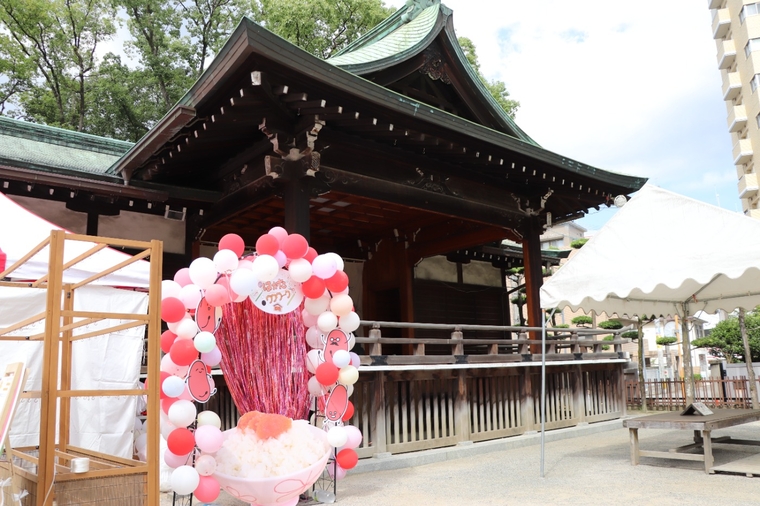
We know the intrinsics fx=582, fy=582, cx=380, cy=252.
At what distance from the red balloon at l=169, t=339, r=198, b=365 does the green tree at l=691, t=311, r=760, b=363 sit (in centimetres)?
1987

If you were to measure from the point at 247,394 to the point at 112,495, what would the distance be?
5.80ft

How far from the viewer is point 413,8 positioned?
998 cm

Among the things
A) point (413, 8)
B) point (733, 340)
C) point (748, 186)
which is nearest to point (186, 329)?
point (413, 8)

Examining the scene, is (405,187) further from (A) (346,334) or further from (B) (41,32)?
(B) (41,32)

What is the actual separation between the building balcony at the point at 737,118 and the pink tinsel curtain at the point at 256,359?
1619 inches

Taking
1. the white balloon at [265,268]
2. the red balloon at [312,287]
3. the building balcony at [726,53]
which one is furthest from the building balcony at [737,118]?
the white balloon at [265,268]

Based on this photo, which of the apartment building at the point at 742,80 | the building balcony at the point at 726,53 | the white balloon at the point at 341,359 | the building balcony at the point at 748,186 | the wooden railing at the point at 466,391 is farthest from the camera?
the building balcony at the point at 748,186

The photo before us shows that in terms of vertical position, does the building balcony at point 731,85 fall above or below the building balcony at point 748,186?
above

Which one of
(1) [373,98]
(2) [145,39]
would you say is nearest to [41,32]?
(2) [145,39]

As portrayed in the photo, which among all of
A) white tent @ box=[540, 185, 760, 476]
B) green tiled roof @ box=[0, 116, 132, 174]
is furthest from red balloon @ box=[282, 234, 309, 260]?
green tiled roof @ box=[0, 116, 132, 174]

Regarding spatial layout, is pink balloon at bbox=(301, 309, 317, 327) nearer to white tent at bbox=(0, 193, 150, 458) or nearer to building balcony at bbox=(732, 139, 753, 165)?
white tent at bbox=(0, 193, 150, 458)

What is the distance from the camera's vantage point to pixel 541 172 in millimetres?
8836

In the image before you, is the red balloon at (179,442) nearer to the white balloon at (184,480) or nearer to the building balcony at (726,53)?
the white balloon at (184,480)

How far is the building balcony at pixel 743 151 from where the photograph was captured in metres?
37.9
